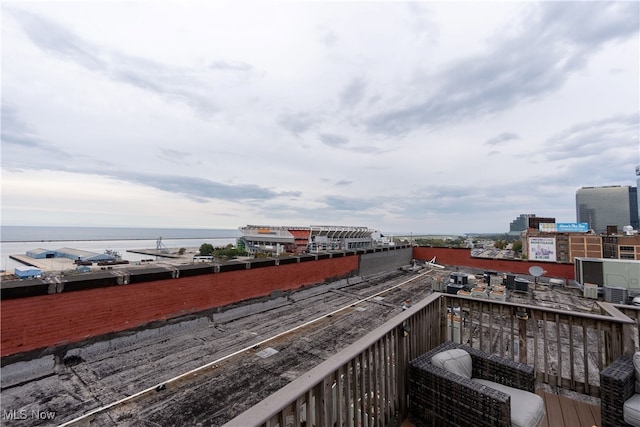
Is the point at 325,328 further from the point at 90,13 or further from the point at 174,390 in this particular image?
the point at 90,13

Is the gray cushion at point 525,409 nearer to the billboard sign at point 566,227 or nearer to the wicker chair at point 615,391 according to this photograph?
the wicker chair at point 615,391

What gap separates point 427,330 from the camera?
250 cm

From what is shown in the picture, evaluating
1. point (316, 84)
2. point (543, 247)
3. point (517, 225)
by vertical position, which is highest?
point (517, 225)

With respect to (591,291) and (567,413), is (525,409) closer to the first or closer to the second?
(567,413)

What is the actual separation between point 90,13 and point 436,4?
7868 mm

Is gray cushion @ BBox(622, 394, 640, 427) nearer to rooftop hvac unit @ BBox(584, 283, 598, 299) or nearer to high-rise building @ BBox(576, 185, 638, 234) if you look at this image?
rooftop hvac unit @ BBox(584, 283, 598, 299)

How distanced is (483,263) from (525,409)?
1826 cm

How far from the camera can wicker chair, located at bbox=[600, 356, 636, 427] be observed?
187 centimetres

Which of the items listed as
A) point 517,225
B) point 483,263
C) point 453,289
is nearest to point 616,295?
point 483,263

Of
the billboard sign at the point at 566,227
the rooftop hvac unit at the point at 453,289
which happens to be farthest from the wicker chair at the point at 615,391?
the billboard sign at the point at 566,227

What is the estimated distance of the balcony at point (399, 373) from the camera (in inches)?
41.8

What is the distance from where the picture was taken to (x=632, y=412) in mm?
1795

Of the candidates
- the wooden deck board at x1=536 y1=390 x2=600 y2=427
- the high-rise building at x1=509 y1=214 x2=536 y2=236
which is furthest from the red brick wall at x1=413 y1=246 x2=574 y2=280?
the high-rise building at x1=509 y1=214 x2=536 y2=236

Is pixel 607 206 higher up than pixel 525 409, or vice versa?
pixel 607 206
